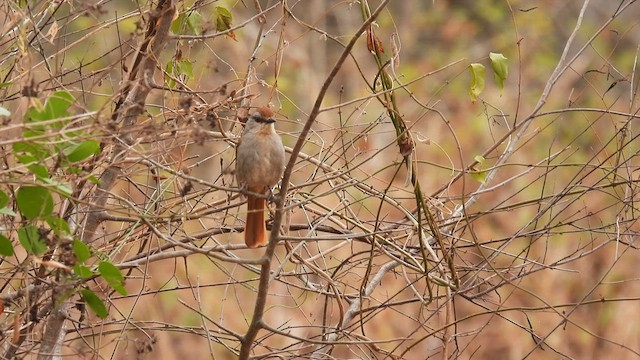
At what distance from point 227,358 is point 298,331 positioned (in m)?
1.22

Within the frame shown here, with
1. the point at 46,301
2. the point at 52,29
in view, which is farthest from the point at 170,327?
the point at 52,29

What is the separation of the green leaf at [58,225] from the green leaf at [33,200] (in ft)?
0.10

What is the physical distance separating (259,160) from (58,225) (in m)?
1.18

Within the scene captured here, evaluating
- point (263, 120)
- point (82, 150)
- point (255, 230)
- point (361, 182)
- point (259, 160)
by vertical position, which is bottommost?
point (82, 150)

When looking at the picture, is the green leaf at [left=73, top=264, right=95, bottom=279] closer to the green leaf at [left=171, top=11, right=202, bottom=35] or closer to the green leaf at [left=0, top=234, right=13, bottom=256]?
the green leaf at [left=0, top=234, right=13, bottom=256]

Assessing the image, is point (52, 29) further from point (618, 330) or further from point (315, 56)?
point (315, 56)

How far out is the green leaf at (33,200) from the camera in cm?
268

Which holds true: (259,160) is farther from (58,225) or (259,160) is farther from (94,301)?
(58,225)

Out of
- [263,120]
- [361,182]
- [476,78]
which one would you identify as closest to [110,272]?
[361,182]

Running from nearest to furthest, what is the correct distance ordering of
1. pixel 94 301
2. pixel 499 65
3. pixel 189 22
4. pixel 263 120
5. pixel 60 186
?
1. pixel 60 186
2. pixel 94 301
3. pixel 499 65
4. pixel 189 22
5. pixel 263 120

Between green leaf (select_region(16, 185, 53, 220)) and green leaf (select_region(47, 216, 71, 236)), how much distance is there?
0.03m

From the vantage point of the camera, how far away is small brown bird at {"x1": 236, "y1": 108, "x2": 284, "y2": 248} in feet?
12.1

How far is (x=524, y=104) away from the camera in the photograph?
35.5ft

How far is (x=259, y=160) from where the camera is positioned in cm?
378
